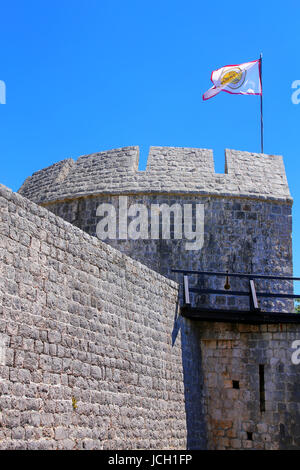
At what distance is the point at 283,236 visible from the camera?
12328 mm

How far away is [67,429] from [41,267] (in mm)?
1519

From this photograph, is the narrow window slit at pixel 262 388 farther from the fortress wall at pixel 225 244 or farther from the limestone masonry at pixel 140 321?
the fortress wall at pixel 225 244

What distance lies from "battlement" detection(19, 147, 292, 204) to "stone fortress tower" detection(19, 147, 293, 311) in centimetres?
2

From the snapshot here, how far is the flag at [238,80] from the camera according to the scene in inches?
552

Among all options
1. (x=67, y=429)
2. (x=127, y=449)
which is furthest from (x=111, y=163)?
(x=67, y=429)

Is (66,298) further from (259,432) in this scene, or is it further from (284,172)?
(284,172)

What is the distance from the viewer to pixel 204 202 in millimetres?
12172

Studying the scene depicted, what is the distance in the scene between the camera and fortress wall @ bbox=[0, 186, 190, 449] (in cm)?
560

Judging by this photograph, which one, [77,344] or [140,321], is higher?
[140,321]

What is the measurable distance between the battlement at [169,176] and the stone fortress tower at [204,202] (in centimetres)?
2

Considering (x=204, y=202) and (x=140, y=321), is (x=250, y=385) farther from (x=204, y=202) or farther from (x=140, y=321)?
(x=204, y=202)

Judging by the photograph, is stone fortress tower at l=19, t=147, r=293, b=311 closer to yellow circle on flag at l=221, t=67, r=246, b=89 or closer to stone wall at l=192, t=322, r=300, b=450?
stone wall at l=192, t=322, r=300, b=450

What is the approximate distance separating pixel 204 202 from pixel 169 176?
2.68ft

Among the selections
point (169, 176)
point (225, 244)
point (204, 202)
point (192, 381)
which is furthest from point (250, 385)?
point (169, 176)
